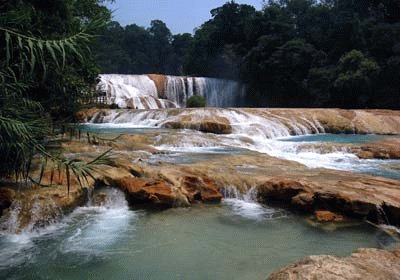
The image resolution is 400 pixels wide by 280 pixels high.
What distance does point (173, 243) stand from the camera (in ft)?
17.5

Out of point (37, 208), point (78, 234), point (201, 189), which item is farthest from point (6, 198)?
point (201, 189)

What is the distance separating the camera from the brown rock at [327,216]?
6.12 meters

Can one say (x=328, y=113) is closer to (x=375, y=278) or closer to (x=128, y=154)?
(x=128, y=154)

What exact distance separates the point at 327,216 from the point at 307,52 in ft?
84.2

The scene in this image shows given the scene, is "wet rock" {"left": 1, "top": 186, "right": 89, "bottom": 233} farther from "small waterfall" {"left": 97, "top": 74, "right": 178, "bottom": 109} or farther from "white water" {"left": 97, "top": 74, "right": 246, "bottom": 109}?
"small waterfall" {"left": 97, "top": 74, "right": 178, "bottom": 109}

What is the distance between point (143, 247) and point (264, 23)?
31536 millimetres

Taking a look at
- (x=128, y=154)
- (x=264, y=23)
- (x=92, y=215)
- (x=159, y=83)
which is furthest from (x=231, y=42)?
(x=92, y=215)

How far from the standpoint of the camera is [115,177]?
7070 millimetres

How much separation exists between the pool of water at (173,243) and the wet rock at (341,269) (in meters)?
1.34

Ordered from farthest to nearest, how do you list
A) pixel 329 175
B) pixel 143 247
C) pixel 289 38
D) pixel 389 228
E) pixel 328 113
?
pixel 289 38 → pixel 328 113 → pixel 329 175 → pixel 389 228 → pixel 143 247

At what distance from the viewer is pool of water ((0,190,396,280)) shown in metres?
4.50

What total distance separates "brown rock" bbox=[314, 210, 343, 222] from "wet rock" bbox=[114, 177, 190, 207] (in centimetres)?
214

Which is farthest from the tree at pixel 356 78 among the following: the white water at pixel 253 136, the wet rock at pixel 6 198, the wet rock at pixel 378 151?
the wet rock at pixel 6 198

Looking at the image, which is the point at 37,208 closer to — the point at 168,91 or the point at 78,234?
the point at 78,234
